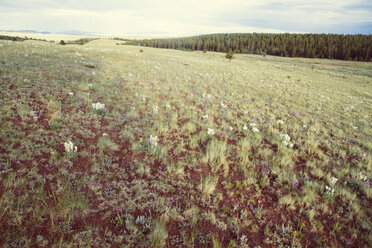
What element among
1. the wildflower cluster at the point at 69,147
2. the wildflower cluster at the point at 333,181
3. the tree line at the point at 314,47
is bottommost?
the wildflower cluster at the point at 333,181

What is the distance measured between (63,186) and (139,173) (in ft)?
5.00

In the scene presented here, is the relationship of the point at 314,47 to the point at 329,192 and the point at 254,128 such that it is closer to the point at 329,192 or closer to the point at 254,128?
the point at 254,128

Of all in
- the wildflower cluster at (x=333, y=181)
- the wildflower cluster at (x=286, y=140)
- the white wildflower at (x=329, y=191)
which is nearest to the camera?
the white wildflower at (x=329, y=191)

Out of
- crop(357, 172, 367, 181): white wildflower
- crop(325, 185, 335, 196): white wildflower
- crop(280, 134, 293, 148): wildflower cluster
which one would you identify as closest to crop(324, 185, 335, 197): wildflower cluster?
crop(325, 185, 335, 196): white wildflower

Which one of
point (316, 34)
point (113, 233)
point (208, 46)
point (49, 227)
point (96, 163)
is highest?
point (316, 34)

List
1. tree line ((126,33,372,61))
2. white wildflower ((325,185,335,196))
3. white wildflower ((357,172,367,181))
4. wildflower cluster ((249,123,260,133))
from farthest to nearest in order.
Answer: tree line ((126,33,372,61)) → wildflower cluster ((249,123,260,133)) → white wildflower ((357,172,367,181)) → white wildflower ((325,185,335,196))

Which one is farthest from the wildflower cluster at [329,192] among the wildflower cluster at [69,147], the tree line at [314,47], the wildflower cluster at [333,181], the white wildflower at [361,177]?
the tree line at [314,47]

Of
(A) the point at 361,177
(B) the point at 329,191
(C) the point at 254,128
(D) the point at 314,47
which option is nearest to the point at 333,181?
(B) the point at 329,191

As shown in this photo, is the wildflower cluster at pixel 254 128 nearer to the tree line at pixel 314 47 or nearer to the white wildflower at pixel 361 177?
the white wildflower at pixel 361 177

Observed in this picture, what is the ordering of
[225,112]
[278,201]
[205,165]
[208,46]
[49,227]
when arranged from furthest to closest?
[208,46]
[225,112]
[205,165]
[278,201]
[49,227]

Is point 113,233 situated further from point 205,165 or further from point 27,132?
point 27,132

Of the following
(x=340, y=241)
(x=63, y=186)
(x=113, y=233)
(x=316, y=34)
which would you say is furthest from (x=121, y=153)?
(x=316, y=34)

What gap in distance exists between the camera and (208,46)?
431ft

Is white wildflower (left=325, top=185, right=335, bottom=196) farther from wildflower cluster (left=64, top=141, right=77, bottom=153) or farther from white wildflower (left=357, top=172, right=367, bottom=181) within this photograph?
wildflower cluster (left=64, top=141, right=77, bottom=153)
